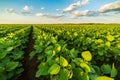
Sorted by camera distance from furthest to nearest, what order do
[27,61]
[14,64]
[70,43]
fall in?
1. [70,43]
2. [27,61]
3. [14,64]

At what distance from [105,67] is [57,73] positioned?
48cm

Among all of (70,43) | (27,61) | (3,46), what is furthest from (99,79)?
(70,43)

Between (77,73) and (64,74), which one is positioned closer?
(64,74)

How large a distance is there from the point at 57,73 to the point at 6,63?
932mm

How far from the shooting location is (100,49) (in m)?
4.72

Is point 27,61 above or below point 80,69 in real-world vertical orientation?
below

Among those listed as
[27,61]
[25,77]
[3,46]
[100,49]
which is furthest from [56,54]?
[27,61]

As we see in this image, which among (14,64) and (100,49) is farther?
(100,49)

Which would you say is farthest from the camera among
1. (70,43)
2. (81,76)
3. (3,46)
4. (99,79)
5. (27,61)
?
(70,43)

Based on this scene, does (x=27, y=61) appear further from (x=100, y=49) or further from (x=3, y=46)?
(x=3, y=46)

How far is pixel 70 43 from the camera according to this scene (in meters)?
8.51

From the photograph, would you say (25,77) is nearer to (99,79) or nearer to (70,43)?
(70,43)

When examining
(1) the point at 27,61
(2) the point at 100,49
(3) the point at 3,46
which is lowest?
(1) the point at 27,61

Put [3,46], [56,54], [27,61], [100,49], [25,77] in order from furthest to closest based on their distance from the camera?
[27,61] < [25,77] < [100,49] < [3,46] < [56,54]
